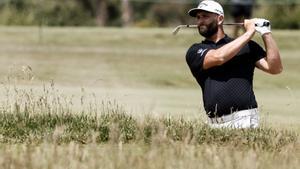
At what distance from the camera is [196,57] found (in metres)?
9.00

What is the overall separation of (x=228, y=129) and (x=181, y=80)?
1306 cm

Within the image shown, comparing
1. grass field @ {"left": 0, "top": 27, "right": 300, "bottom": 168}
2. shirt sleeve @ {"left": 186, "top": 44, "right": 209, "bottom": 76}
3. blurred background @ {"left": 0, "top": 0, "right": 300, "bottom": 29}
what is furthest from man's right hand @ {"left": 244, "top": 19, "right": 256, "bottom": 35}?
blurred background @ {"left": 0, "top": 0, "right": 300, "bottom": 29}

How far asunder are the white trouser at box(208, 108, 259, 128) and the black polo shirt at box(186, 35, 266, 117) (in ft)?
0.13

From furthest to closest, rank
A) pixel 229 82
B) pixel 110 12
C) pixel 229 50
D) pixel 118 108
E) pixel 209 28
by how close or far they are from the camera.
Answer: pixel 110 12
pixel 118 108
pixel 209 28
pixel 229 82
pixel 229 50

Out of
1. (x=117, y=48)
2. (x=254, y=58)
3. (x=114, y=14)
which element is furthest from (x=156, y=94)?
(x=114, y=14)

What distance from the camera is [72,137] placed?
8.13 meters

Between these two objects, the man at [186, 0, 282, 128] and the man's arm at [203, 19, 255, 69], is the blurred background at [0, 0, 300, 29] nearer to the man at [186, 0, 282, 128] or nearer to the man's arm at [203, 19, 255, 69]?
the man at [186, 0, 282, 128]

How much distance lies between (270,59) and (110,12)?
70.2 m

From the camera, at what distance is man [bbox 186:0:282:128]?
8.89 metres

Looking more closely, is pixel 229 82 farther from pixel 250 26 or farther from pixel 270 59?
pixel 250 26

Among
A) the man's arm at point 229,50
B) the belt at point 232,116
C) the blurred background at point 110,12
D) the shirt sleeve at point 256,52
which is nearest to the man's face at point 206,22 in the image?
the man's arm at point 229,50

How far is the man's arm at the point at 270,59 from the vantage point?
8898 millimetres

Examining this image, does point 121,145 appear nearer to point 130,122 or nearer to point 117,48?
point 130,122

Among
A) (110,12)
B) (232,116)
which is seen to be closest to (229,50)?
(232,116)
